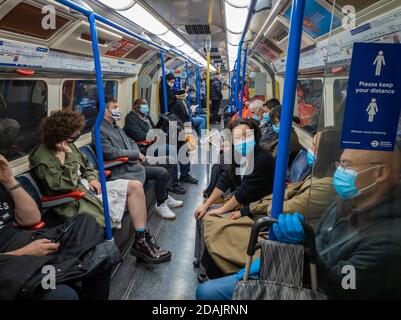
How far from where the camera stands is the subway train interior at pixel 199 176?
4.36ft

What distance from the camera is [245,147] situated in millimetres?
2844

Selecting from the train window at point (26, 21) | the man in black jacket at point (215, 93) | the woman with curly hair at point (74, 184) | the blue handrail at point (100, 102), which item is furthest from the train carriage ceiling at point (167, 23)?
the man in black jacket at point (215, 93)

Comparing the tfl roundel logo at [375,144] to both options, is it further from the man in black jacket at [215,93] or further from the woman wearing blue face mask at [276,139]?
the man in black jacket at [215,93]

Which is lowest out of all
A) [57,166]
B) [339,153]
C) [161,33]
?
[57,166]

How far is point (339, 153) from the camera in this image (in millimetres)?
1408

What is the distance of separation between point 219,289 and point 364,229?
0.89 m

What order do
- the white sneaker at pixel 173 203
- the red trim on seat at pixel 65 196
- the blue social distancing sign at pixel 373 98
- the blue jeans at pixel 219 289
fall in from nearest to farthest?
the blue social distancing sign at pixel 373 98
the blue jeans at pixel 219 289
the red trim on seat at pixel 65 196
the white sneaker at pixel 173 203

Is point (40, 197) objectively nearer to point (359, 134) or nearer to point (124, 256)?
point (124, 256)

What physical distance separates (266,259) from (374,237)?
47 centimetres

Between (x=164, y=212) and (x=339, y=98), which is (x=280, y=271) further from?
(x=164, y=212)

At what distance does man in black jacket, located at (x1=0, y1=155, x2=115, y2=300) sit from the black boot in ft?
3.12

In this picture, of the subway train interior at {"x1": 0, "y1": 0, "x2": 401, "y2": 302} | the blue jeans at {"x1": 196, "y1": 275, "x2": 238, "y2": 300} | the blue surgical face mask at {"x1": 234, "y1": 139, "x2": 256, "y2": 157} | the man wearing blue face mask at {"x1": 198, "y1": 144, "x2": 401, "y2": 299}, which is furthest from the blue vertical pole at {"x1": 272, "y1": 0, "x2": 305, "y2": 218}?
the blue surgical face mask at {"x1": 234, "y1": 139, "x2": 256, "y2": 157}

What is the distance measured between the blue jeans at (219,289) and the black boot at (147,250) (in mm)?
1394

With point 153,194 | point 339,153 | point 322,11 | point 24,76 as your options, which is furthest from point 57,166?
point 322,11
